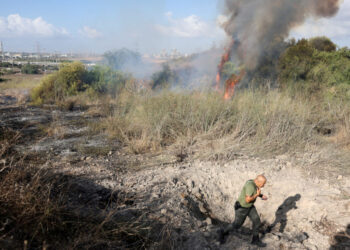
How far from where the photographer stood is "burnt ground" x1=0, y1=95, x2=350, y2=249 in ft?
10.7

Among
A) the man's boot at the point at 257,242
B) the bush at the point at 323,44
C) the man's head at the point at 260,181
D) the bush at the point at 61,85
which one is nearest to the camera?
the man's head at the point at 260,181

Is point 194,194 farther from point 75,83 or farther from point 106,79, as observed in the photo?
point 75,83

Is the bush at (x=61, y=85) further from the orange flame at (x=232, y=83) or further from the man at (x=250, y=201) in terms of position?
the man at (x=250, y=201)


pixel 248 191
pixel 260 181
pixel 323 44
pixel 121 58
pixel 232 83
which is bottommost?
pixel 248 191

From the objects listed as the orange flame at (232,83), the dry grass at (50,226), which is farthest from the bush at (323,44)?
the dry grass at (50,226)

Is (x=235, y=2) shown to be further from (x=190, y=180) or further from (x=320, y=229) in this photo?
(x=320, y=229)

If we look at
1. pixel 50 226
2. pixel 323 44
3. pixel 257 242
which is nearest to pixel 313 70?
pixel 323 44

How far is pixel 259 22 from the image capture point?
404 inches

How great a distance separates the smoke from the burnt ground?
711 cm

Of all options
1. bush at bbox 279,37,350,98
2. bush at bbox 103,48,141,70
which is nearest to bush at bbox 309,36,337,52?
bush at bbox 279,37,350,98

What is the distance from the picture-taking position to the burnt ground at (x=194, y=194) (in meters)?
3.26

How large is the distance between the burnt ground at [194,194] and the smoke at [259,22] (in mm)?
7113

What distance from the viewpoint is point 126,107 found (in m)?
7.83

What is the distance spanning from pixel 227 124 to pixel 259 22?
6163mm
